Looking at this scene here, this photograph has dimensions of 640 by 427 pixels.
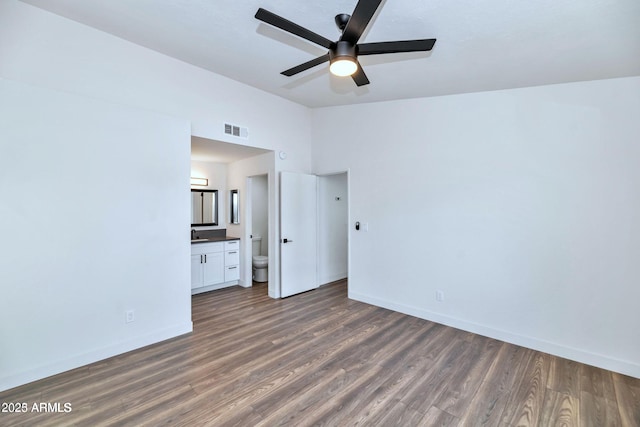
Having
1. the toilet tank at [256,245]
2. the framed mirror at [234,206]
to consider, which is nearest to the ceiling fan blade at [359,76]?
the framed mirror at [234,206]

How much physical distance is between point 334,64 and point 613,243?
2899 millimetres

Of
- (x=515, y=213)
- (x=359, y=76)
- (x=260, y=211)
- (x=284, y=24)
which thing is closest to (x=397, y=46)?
(x=359, y=76)

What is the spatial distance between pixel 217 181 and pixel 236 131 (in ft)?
5.95

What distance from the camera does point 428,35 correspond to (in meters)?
2.26

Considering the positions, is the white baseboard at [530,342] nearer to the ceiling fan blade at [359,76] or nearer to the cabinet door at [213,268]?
the cabinet door at [213,268]

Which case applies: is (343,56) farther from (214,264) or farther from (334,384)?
(214,264)

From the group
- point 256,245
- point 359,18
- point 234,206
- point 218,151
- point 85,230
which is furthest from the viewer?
point 256,245

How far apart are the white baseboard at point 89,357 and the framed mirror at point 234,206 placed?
7.38ft

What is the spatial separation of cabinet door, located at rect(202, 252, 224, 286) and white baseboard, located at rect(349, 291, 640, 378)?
8.90 feet

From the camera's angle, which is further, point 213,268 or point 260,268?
point 260,268

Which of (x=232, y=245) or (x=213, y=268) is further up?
(x=232, y=245)

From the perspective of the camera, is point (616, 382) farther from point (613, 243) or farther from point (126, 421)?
point (126, 421)

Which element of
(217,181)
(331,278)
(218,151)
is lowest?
(331,278)

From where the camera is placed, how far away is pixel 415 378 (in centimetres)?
237
